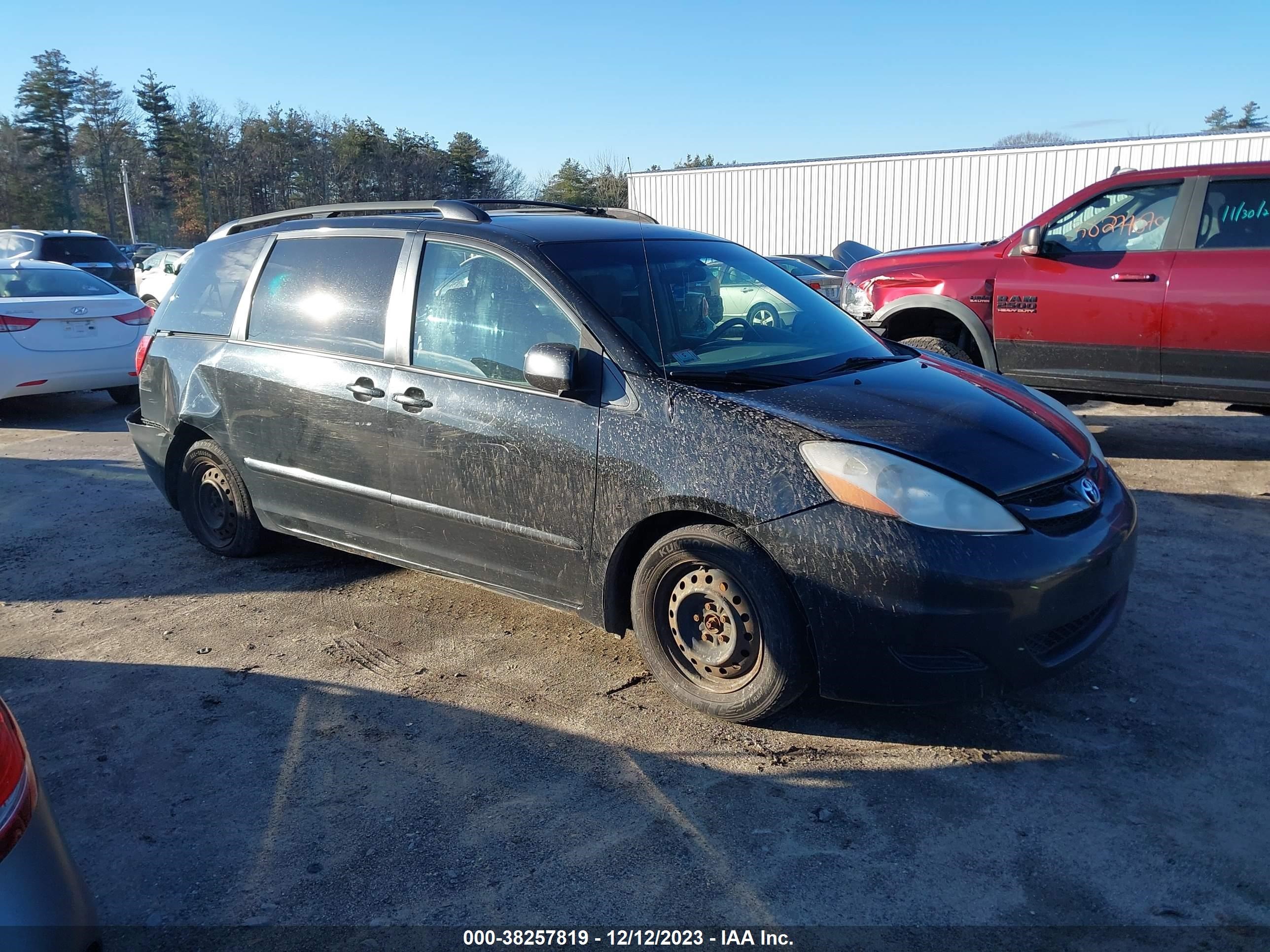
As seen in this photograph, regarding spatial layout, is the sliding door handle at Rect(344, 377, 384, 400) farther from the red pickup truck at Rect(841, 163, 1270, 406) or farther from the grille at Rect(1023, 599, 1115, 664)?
the red pickup truck at Rect(841, 163, 1270, 406)

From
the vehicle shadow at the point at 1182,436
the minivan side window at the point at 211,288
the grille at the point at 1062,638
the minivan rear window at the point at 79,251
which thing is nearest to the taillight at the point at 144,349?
the minivan side window at the point at 211,288

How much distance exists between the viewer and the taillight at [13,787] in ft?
5.89

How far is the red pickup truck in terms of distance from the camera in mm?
6320

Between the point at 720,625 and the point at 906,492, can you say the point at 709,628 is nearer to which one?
the point at 720,625

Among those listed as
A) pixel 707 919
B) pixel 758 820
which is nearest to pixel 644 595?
pixel 758 820

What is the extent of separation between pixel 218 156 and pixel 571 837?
187 ft

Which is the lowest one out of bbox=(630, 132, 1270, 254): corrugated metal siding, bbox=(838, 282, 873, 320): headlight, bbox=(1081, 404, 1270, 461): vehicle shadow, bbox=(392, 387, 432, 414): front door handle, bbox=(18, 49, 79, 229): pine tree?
bbox=(1081, 404, 1270, 461): vehicle shadow

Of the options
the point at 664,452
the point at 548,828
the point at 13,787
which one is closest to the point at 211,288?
the point at 664,452

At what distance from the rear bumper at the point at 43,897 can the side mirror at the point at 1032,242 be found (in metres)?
6.85

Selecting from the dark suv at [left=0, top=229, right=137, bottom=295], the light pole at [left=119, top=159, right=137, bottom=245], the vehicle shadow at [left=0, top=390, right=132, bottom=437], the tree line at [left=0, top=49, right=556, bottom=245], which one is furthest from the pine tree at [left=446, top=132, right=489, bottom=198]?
the vehicle shadow at [left=0, top=390, right=132, bottom=437]

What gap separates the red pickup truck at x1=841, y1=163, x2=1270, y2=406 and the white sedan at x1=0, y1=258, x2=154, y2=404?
7499 millimetres

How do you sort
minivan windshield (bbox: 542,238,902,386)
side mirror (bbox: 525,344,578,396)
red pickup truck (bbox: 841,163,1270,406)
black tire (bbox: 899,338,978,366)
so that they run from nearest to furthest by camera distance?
side mirror (bbox: 525,344,578,396) → minivan windshield (bbox: 542,238,902,386) → red pickup truck (bbox: 841,163,1270,406) → black tire (bbox: 899,338,978,366)

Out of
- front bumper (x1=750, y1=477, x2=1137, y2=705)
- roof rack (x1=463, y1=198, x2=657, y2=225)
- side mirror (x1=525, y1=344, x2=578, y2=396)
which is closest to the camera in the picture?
front bumper (x1=750, y1=477, x2=1137, y2=705)

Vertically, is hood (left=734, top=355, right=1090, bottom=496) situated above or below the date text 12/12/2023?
above
